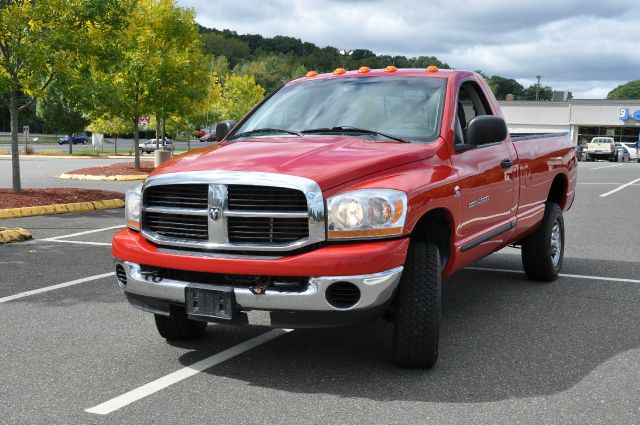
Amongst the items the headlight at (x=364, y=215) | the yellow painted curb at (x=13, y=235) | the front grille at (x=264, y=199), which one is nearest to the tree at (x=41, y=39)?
the yellow painted curb at (x=13, y=235)

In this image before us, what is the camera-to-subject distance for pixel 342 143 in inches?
191

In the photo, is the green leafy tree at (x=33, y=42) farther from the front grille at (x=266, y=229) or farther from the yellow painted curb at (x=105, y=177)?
the front grille at (x=266, y=229)

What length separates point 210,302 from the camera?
4188 mm

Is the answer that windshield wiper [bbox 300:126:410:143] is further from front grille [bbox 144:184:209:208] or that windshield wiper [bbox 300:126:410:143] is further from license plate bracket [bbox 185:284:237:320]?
license plate bracket [bbox 185:284:237:320]

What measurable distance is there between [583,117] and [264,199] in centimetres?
7672

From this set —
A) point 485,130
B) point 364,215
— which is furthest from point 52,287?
point 485,130

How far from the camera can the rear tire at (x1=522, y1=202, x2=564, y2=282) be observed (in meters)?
7.18

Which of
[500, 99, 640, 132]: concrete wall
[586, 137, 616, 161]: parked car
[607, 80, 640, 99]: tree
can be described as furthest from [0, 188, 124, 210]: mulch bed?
[607, 80, 640, 99]: tree

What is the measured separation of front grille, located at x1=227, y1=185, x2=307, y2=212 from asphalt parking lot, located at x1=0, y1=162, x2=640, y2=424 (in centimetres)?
103

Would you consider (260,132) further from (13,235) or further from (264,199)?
(13,235)

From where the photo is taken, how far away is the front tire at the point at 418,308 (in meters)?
4.32

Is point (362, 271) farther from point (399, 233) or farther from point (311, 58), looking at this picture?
point (311, 58)

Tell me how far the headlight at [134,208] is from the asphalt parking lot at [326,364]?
0.87m

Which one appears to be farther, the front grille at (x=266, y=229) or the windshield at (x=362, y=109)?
the windshield at (x=362, y=109)
